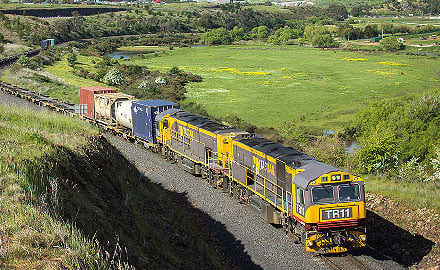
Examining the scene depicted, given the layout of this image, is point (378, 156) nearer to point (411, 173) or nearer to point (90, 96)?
point (411, 173)

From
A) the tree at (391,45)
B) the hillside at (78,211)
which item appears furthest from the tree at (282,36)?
the hillside at (78,211)

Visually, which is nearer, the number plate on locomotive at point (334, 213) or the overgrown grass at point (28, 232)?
the overgrown grass at point (28, 232)

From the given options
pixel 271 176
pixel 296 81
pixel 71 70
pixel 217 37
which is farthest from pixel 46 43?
pixel 271 176

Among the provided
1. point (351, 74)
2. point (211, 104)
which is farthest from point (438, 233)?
point (351, 74)

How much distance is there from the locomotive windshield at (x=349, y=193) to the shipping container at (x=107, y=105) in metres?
27.8

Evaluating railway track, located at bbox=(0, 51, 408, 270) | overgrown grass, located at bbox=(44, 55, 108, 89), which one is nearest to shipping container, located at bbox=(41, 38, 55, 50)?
overgrown grass, located at bbox=(44, 55, 108, 89)

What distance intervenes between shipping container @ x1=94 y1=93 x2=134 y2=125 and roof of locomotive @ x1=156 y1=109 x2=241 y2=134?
825cm

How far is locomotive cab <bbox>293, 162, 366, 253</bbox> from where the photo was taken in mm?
19359

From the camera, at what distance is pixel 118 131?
42781mm

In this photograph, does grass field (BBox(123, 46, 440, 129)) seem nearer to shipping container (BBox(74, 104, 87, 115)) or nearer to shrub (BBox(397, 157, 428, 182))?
shipping container (BBox(74, 104, 87, 115))

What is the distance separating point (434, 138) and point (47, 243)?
1383 inches

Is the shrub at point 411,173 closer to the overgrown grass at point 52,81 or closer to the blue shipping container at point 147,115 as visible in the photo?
the blue shipping container at point 147,115

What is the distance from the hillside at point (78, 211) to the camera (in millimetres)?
9297

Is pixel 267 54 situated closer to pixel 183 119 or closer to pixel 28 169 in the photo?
pixel 183 119
